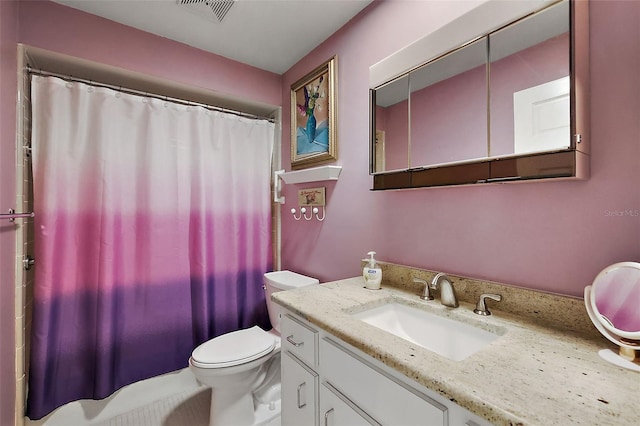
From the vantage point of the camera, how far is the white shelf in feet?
5.63

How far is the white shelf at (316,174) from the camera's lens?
5.63ft

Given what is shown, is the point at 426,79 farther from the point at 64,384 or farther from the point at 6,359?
the point at 64,384

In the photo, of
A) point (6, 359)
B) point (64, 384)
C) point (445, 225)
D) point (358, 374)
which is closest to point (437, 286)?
point (445, 225)

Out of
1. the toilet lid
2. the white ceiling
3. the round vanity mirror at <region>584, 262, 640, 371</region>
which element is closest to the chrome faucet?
the round vanity mirror at <region>584, 262, 640, 371</region>

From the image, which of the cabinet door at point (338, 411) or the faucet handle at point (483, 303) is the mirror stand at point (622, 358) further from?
the cabinet door at point (338, 411)

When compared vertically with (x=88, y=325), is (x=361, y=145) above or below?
above

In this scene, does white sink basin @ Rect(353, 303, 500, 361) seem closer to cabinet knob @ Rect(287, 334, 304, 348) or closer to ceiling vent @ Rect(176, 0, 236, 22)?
cabinet knob @ Rect(287, 334, 304, 348)

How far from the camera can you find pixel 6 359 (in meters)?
1.27

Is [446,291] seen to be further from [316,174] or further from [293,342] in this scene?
[316,174]

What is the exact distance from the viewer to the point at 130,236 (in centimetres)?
177

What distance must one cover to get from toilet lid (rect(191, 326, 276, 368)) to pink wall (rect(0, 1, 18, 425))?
31.2 inches

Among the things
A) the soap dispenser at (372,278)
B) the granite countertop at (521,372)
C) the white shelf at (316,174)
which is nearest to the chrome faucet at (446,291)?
the granite countertop at (521,372)

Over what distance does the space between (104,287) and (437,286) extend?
1866mm

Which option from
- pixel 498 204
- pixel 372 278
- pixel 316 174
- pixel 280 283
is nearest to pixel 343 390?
pixel 372 278
